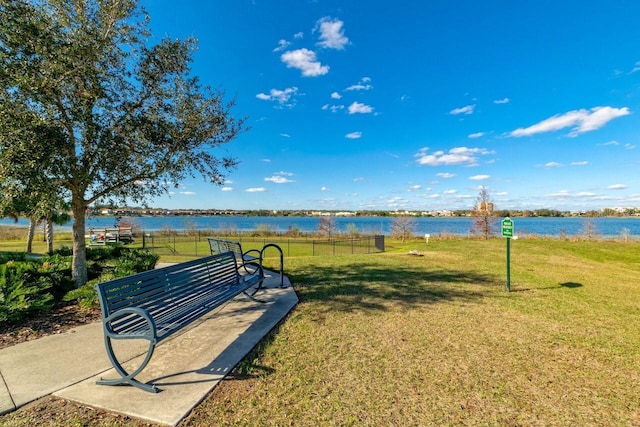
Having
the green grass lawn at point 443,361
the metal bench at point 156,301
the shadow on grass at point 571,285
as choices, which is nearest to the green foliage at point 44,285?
the metal bench at point 156,301

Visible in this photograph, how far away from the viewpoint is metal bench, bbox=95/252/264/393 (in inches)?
115

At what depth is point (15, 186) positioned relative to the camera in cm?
485

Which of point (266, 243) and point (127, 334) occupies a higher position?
point (127, 334)

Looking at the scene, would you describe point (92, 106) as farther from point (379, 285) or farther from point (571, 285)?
point (571, 285)

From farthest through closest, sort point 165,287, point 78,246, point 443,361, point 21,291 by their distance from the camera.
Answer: point 78,246
point 21,291
point 165,287
point 443,361

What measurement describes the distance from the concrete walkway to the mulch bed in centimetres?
25

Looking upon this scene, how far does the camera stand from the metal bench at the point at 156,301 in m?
2.93

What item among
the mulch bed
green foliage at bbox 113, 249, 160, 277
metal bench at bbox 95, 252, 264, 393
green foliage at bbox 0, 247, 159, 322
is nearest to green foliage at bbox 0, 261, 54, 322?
green foliage at bbox 0, 247, 159, 322

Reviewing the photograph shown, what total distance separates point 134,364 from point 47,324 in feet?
8.21

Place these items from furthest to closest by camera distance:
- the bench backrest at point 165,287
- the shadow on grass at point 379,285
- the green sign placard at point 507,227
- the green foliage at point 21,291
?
the green sign placard at point 507,227
the shadow on grass at point 379,285
the green foliage at point 21,291
the bench backrest at point 165,287

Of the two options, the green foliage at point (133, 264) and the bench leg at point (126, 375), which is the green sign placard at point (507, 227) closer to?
the bench leg at point (126, 375)

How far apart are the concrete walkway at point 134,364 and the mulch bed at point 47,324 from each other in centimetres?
25

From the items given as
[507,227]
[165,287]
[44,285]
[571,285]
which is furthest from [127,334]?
[571,285]

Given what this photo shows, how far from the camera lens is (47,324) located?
184 inches
